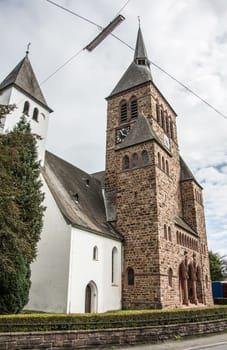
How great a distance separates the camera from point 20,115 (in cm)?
1858

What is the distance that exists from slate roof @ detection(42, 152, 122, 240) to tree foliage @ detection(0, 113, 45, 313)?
8.92ft

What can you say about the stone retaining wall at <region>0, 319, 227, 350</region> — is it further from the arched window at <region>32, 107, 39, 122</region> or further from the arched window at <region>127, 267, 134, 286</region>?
the arched window at <region>32, 107, 39, 122</region>

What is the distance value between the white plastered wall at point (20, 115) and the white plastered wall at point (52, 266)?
16.5ft

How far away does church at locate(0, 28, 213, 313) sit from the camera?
15.8 meters

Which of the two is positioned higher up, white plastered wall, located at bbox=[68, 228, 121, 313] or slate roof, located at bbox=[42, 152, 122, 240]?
slate roof, located at bbox=[42, 152, 122, 240]

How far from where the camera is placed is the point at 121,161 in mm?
23188

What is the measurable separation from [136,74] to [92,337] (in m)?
28.4

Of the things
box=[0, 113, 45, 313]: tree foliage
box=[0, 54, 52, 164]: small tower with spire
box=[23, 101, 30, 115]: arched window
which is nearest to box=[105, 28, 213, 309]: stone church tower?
box=[0, 54, 52, 164]: small tower with spire

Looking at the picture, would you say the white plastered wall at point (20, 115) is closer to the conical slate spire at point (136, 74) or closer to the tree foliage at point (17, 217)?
the tree foliage at point (17, 217)

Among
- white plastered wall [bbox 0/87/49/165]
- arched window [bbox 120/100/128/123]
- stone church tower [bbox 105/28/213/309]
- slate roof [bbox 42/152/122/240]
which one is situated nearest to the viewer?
slate roof [bbox 42/152/122/240]

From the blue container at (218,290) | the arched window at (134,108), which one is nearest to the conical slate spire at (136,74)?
the arched window at (134,108)

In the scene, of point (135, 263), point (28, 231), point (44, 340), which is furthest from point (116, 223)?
point (44, 340)

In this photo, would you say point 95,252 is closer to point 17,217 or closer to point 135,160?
point 17,217

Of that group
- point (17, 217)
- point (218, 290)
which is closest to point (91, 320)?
point (17, 217)
